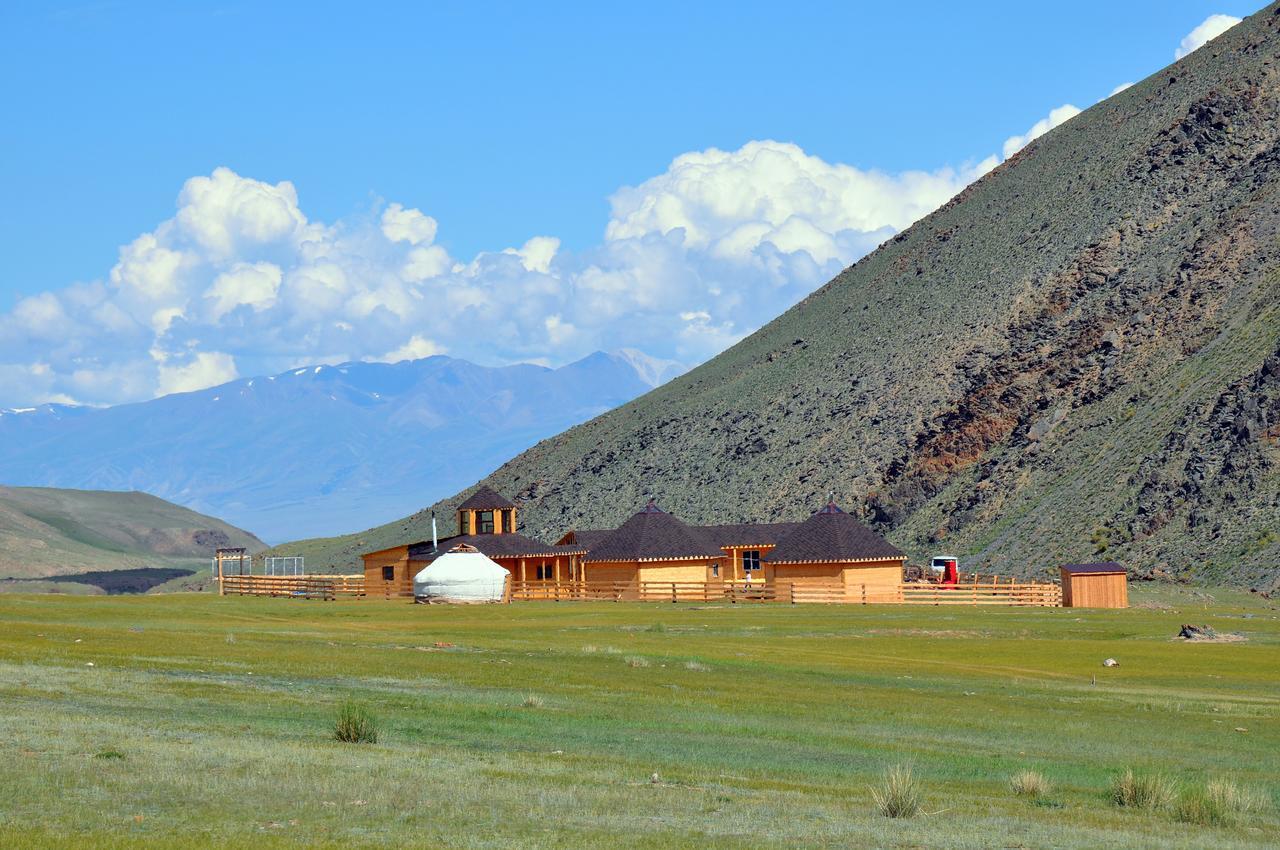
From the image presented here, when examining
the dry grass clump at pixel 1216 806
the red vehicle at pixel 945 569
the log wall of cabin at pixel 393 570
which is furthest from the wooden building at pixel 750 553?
the dry grass clump at pixel 1216 806

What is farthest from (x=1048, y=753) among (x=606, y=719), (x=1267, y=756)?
(x=606, y=719)

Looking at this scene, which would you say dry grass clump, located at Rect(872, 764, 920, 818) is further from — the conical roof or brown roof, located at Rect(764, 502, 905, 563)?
the conical roof

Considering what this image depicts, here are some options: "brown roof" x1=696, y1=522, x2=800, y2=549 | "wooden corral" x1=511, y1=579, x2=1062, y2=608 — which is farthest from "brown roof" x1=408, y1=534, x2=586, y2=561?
"brown roof" x1=696, y1=522, x2=800, y2=549

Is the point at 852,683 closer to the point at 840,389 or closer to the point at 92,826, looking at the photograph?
the point at 92,826

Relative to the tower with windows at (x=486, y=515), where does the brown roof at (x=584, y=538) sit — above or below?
below

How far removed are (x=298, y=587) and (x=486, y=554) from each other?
12316 mm

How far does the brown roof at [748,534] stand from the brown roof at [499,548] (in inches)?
361

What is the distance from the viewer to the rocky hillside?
98.6 m

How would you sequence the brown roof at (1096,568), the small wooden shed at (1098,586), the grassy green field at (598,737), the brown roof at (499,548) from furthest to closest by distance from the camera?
1. the brown roof at (499,548)
2. the brown roof at (1096,568)
3. the small wooden shed at (1098,586)
4. the grassy green field at (598,737)

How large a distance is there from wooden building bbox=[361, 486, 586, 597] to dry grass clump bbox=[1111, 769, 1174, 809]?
74567 millimetres

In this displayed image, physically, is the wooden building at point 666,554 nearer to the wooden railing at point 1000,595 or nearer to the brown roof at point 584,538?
the brown roof at point 584,538

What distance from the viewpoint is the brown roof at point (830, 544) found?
88500 millimetres

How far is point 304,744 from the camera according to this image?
2183cm

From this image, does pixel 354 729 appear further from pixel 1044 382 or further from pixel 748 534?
pixel 1044 382
